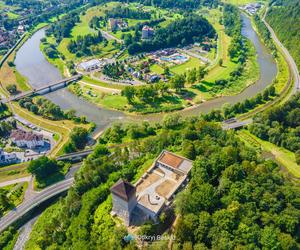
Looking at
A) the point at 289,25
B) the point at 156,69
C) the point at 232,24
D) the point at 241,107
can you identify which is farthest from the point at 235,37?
the point at 241,107

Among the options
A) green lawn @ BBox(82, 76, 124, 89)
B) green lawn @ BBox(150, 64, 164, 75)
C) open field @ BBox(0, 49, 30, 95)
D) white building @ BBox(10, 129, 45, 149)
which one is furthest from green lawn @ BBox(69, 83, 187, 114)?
white building @ BBox(10, 129, 45, 149)

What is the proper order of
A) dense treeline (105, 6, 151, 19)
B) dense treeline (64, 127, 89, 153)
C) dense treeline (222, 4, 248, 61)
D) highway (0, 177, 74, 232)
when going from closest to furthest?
highway (0, 177, 74, 232), dense treeline (64, 127, 89, 153), dense treeline (222, 4, 248, 61), dense treeline (105, 6, 151, 19)

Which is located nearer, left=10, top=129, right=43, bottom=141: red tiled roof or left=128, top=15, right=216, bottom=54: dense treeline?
left=10, top=129, right=43, bottom=141: red tiled roof

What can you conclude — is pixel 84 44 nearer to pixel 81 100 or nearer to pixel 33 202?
pixel 81 100

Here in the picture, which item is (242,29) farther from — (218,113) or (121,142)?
(121,142)

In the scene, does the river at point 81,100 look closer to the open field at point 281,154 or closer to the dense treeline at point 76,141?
the dense treeline at point 76,141

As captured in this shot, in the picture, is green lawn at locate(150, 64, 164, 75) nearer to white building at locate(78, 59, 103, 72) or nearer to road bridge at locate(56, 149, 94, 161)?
white building at locate(78, 59, 103, 72)
